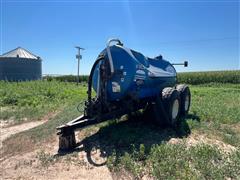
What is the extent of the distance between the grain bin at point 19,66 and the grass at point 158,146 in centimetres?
2080

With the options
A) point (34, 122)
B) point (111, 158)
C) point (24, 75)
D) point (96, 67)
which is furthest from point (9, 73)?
point (111, 158)

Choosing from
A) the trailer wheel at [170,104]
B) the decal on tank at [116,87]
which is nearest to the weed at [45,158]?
the decal on tank at [116,87]

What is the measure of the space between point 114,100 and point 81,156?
151 centimetres

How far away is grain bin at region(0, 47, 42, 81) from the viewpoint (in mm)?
25328

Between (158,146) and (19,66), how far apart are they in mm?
24535

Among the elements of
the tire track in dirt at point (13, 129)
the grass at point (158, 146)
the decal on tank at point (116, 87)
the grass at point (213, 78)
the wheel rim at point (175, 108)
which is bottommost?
the tire track in dirt at point (13, 129)

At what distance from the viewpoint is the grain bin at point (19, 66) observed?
2533 cm

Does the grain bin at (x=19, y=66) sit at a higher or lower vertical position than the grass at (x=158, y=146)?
higher

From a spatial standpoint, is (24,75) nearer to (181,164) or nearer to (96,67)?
(96,67)

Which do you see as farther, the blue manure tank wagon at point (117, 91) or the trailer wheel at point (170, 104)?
the trailer wheel at point (170, 104)

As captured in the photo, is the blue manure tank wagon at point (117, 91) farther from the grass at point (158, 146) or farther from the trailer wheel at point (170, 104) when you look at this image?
the grass at point (158, 146)

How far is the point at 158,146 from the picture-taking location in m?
4.30

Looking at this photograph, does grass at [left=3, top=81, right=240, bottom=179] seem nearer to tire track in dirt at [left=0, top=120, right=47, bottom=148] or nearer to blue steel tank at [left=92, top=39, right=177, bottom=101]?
tire track in dirt at [left=0, top=120, right=47, bottom=148]

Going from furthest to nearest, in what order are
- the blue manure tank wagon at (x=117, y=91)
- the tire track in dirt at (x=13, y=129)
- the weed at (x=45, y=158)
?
the tire track in dirt at (x=13, y=129), the blue manure tank wagon at (x=117, y=91), the weed at (x=45, y=158)
